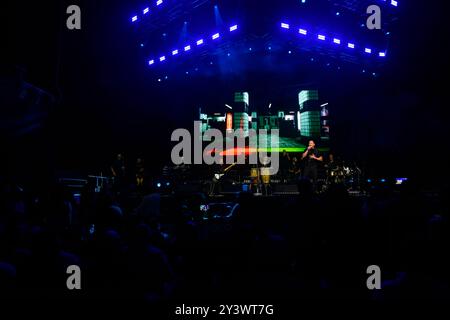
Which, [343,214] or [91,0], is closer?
[343,214]

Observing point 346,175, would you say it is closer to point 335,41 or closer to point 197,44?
point 335,41

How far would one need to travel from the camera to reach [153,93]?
13.9 meters

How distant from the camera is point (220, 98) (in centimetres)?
1549

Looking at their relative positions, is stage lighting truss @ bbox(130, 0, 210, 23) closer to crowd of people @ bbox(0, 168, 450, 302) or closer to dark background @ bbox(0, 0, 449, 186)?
dark background @ bbox(0, 0, 449, 186)

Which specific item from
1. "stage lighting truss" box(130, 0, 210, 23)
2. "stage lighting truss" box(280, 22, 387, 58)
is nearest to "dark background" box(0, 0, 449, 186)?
"stage lighting truss" box(130, 0, 210, 23)

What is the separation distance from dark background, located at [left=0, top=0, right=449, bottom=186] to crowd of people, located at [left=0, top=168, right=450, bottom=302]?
620 centimetres

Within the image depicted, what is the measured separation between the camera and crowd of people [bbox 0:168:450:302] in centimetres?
215

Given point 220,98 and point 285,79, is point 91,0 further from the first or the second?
point 285,79

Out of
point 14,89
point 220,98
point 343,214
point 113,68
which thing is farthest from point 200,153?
point 343,214

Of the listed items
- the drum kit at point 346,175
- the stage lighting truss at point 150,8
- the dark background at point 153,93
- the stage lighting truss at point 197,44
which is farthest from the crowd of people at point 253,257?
the stage lighting truss at point 150,8

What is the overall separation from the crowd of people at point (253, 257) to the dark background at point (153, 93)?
20.4 ft

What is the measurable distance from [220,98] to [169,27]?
433 cm

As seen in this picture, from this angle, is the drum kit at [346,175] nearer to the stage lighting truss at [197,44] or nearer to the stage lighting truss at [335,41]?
the stage lighting truss at [335,41]

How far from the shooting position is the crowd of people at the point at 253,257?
84.7 inches
